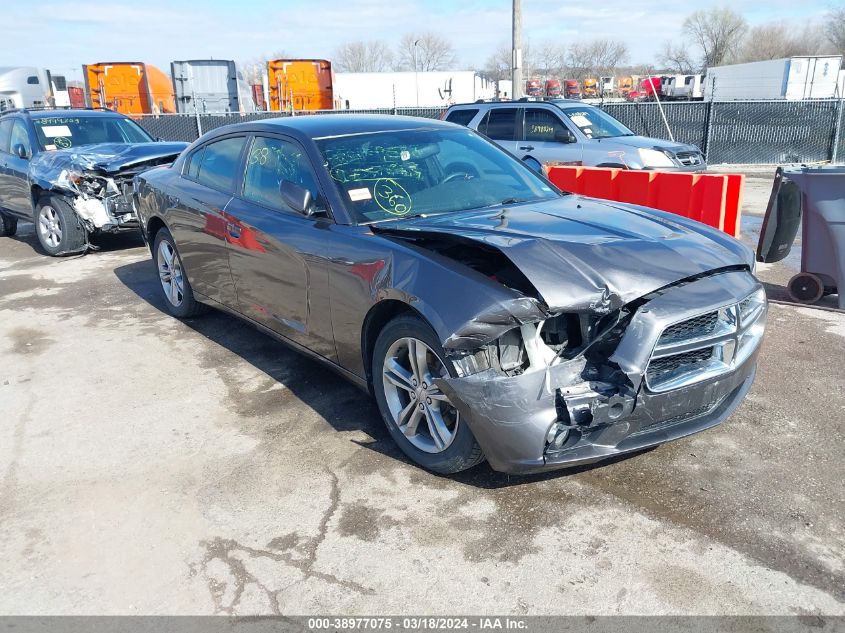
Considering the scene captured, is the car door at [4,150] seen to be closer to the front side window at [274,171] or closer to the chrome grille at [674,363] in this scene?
the front side window at [274,171]

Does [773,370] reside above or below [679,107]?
below

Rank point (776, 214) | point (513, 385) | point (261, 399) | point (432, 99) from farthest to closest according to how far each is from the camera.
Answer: point (432, 99) < point (776, 214) < point (261, 399) < point (513, 385)

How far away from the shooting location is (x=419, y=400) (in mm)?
3459

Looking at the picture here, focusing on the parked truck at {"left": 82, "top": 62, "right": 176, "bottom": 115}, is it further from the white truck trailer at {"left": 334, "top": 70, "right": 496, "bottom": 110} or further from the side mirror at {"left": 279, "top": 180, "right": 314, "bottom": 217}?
the side mirror at {"left": 279, "top": 180, "right": 314, "bottom": 217}

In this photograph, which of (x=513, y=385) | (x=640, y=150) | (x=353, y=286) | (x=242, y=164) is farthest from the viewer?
(x=640, y=150)

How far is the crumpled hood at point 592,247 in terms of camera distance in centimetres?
301

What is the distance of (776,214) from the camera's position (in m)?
6.03

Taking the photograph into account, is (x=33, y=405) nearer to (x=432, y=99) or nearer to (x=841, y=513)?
(x=841, y=513)

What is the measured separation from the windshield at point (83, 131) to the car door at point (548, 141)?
5.83m

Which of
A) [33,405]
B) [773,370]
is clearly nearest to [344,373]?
[33,405]

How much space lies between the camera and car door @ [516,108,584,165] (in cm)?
1091

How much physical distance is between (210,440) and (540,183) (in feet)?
8.66

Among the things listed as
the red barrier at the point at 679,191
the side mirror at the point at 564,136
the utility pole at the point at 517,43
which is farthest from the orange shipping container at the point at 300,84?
the red barrier at the point at 679,191

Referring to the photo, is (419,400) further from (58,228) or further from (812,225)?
(58,228)
